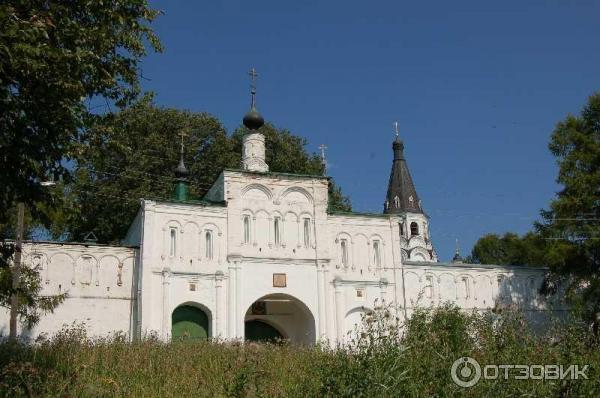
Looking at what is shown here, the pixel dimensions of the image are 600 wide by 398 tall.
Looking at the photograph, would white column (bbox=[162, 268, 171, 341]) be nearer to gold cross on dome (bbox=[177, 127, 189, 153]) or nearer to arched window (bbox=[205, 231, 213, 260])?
arched window (bbox=[205, 231, 213, 260])

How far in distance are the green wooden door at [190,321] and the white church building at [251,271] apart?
35mm

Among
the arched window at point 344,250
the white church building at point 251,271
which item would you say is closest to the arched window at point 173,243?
the white church building at point 251,271

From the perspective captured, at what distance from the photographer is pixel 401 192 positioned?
59.2 m

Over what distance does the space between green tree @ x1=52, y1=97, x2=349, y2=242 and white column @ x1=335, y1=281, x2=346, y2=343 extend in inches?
440

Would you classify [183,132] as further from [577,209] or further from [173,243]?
[577,209]

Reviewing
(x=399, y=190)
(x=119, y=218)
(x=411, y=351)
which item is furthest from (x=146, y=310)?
(x=399, y=190)

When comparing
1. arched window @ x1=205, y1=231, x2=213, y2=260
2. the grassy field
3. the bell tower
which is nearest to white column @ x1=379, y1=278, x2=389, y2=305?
arched window @ x1=205, y1=231, x2=213, y2=260

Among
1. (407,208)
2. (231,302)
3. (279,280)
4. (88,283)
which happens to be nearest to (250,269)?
(279,280)

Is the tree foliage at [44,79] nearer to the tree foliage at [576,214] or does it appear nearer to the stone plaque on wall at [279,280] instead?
the stone plaque on wall at [279,280]

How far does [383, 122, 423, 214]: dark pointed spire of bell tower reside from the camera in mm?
58906

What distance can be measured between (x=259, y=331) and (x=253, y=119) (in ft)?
27.5

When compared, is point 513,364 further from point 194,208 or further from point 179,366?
point 194,208

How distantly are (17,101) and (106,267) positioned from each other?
15.0m

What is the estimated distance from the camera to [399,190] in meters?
59.2
